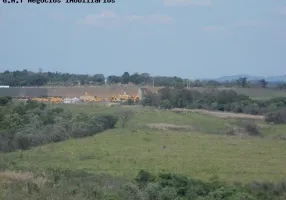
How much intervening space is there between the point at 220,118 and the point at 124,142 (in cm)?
1892

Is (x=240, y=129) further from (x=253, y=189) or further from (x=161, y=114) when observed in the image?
(x=253, y=189)

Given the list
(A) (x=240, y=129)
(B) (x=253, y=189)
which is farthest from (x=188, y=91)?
(B) (x=253, y=189)

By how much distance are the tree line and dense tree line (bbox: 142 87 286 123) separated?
46.9ft

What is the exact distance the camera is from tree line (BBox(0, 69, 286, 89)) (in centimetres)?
7593

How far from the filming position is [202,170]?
22.7 meters

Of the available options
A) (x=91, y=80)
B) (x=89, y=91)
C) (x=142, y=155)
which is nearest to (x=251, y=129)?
(x=142, y=155)

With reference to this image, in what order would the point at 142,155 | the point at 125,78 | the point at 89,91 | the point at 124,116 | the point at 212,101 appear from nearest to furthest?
1. the point at 142,155
2. the point at 124,116
3. the point at 212,101
4. the point at 89,91
5. the point at 125,78

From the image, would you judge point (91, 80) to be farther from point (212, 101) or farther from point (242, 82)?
point (212, 101)

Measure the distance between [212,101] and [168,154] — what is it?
33637mm

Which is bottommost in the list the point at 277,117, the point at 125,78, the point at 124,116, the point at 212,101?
the point at 277,117

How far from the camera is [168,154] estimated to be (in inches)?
1077

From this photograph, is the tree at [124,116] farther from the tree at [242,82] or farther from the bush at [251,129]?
the tree at [242,82]

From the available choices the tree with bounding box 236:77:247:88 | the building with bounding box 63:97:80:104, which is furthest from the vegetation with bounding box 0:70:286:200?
the tree with bounding box 236:77:247:88

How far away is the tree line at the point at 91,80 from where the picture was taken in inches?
2989
